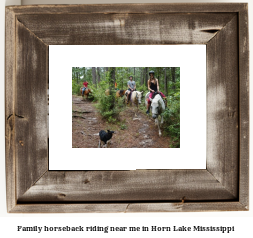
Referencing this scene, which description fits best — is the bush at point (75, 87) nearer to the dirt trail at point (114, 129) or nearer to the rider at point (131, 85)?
the dirt trail at point (114, 129)

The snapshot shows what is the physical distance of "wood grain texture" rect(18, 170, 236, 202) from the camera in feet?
2.71

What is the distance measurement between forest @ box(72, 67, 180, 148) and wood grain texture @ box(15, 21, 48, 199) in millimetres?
137

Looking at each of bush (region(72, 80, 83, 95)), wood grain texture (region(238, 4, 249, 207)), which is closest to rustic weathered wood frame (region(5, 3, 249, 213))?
wood grain texture (region(238, 4, 249, 207))

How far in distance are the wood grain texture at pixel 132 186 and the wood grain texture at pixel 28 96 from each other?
126 millimetres

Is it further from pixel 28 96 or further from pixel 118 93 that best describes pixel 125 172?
pixel 28 96

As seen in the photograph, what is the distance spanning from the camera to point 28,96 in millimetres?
821

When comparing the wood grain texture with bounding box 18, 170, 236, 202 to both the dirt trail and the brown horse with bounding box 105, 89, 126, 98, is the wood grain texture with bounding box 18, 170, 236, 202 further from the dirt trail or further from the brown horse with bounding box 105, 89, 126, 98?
the brown horse with bounding box 105, 89, 126, 98

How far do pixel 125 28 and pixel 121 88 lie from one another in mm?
238

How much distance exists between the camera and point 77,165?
2.74 ft
